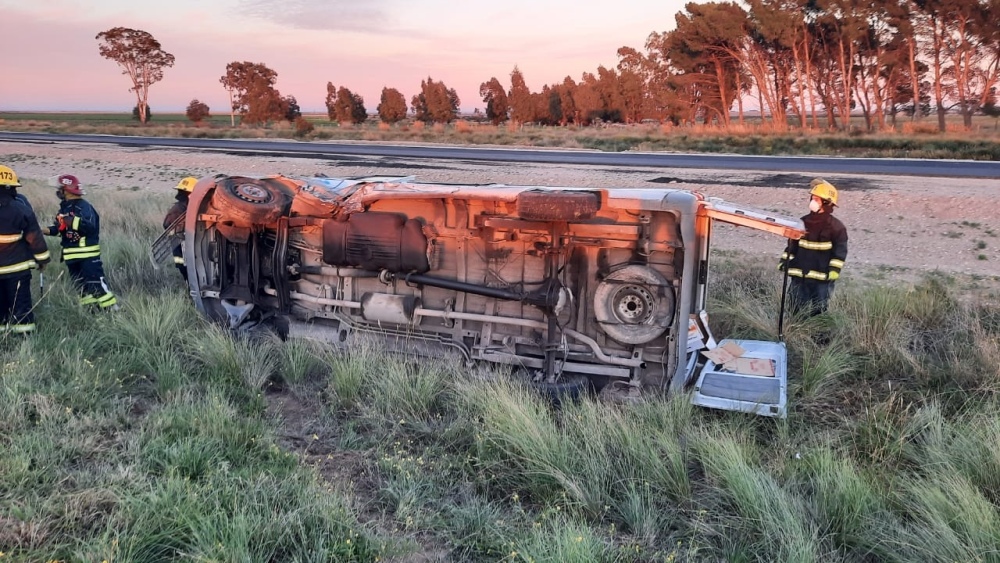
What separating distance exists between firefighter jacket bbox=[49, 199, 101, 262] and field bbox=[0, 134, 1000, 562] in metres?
0.80

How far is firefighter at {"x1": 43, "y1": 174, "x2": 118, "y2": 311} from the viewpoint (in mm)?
7430

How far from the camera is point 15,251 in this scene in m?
Result: 6.72

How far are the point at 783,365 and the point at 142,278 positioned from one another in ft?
25.6

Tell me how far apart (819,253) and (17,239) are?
808cm

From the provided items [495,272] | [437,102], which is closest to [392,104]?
[437,102]

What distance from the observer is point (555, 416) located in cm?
499

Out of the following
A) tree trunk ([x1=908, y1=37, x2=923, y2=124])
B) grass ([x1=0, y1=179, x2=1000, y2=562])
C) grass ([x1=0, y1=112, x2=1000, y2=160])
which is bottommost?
grass ([x1=0, y1=179, x2=1000, y2=562])

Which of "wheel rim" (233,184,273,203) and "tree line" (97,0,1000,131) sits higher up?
"tree line" (97,0,1000,131)

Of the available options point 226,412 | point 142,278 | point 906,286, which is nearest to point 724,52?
point 906,286

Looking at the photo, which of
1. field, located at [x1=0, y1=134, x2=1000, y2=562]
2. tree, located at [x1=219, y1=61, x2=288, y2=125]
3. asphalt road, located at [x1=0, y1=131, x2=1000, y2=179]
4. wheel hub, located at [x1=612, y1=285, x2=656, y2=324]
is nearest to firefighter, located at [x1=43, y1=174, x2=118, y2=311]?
field, located at [x1=0, y1=134, x2=1000, y2=562]

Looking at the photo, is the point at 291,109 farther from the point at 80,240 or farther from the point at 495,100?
the point at 80,240

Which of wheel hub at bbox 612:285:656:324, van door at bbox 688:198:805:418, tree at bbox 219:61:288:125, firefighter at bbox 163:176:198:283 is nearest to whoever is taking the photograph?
van door at bbox 688:198:805:418

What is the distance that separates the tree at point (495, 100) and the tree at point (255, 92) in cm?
2075

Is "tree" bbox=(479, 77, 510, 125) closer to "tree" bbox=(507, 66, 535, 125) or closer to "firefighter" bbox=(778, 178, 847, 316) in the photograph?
"tree" bbox=(507, 66, 535, 125)
